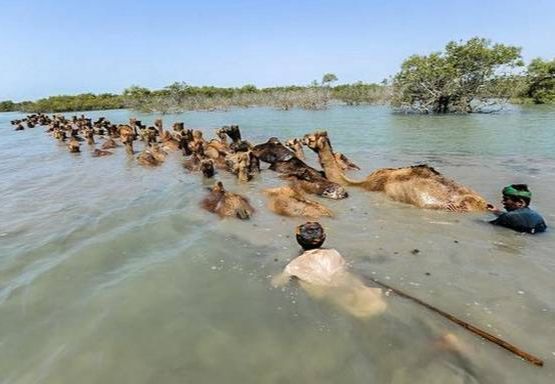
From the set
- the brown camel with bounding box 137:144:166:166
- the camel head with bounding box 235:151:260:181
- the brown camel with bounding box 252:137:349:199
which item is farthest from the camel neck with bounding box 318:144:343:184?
the brown camel with bounding box 137:144:166:166

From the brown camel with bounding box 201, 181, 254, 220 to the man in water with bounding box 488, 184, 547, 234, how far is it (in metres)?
4.40

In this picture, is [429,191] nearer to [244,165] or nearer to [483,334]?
[483,334]

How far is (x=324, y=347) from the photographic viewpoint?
12.5 ft

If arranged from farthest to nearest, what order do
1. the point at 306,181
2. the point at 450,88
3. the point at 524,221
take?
1. the point at 450,88
2. the point at 306,181
3. the point at 524,221

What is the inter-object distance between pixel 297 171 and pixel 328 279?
21.2 ft

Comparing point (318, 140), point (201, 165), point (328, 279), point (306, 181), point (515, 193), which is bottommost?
point (328, 279)

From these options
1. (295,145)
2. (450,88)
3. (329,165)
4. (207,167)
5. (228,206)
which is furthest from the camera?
(450,88)

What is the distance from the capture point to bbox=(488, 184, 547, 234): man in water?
21.1 ft

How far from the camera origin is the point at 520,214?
21.3ft

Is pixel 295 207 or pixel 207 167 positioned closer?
pixel 295 207

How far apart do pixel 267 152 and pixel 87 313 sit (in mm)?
9110

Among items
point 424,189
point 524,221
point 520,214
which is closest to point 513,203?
point 520,214

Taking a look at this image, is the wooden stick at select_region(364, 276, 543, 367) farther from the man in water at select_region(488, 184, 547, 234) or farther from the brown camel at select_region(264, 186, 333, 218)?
the brown camel at select_region(264, 186, 333, 218)

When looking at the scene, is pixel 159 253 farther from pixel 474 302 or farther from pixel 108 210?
pixel 474 302
